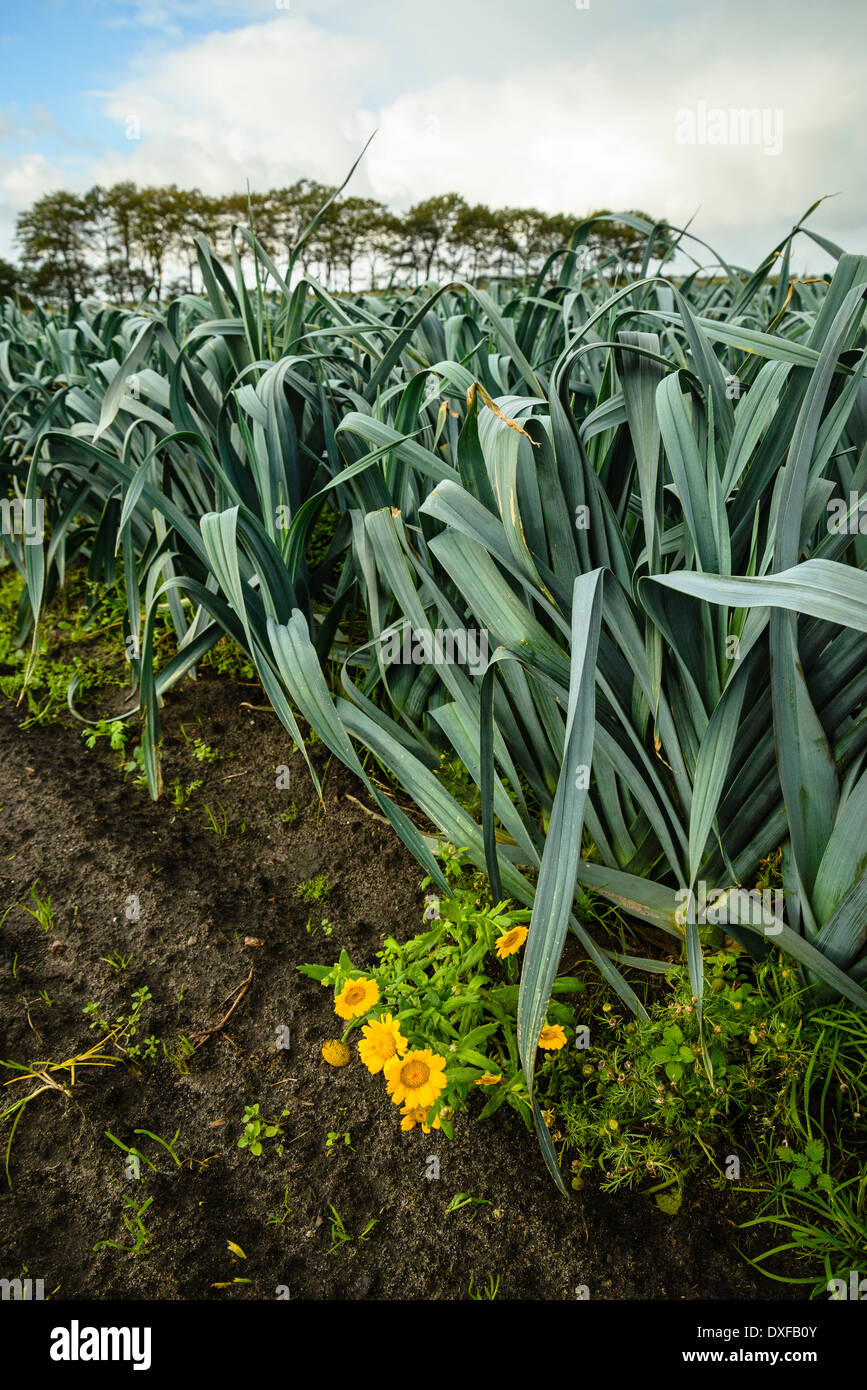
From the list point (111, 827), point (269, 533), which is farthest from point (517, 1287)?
point (269, 533)

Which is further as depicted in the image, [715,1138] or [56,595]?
[56,595]

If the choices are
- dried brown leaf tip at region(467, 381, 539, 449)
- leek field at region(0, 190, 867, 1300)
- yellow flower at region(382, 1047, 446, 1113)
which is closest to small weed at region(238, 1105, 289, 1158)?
leek field at region(0, 190, 867, 1300)

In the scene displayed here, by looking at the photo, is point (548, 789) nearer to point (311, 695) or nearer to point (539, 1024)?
point (311, 695)

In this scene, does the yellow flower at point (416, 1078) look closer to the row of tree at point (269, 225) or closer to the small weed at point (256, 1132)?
→ the small weed at point (256, 1132)

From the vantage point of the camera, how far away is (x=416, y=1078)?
3.29ft

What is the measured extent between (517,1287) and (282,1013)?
1.71ft

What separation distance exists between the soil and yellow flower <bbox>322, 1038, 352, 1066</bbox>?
2 centimetres

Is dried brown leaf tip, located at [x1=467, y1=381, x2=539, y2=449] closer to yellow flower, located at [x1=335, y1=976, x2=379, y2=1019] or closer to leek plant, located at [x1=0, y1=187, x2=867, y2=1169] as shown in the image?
leek plant, located at [x1=0, y1=187, x2=867, y2=1169]

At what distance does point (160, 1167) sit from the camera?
1.09 meters

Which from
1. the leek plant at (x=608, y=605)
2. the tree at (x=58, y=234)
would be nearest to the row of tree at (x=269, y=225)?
the tree at (x=58, y=234)

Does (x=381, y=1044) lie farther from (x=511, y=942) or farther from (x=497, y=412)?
(x=497, y=412)

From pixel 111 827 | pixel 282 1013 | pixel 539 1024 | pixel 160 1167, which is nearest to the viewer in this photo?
pixel 539 1024
